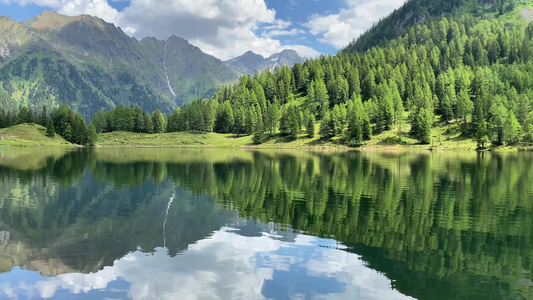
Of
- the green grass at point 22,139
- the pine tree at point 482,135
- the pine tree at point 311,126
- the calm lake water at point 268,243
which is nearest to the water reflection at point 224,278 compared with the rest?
the calm lake water at point 268,243

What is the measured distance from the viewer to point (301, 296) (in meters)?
16.4

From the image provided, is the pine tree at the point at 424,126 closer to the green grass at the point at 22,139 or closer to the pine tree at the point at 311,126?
the pine tree at the point at 311,126

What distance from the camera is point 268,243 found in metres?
24.8

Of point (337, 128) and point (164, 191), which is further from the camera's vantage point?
point (337, 128)

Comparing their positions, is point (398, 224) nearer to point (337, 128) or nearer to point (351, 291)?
point (351, 291)

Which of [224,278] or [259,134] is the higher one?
[259,134]

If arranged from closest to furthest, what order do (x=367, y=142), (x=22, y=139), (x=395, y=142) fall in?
(x=395, y=142) < (x=367, y=142) < (x=22, y=139)

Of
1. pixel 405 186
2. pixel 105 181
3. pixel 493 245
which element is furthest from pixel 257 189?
pixel 493 245

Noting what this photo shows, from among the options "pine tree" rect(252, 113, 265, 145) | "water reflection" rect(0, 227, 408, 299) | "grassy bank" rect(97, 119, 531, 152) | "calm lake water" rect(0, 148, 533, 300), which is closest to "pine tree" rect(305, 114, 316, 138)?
"grassy bank" rect(97, 119, 531, 152)

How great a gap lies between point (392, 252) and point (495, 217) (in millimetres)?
15645

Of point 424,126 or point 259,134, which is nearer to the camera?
point 424,126

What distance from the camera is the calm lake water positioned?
17.4m

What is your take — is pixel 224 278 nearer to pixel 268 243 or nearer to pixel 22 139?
pixel 268 243

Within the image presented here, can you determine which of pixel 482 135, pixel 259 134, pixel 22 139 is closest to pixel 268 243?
pixel 482 135
